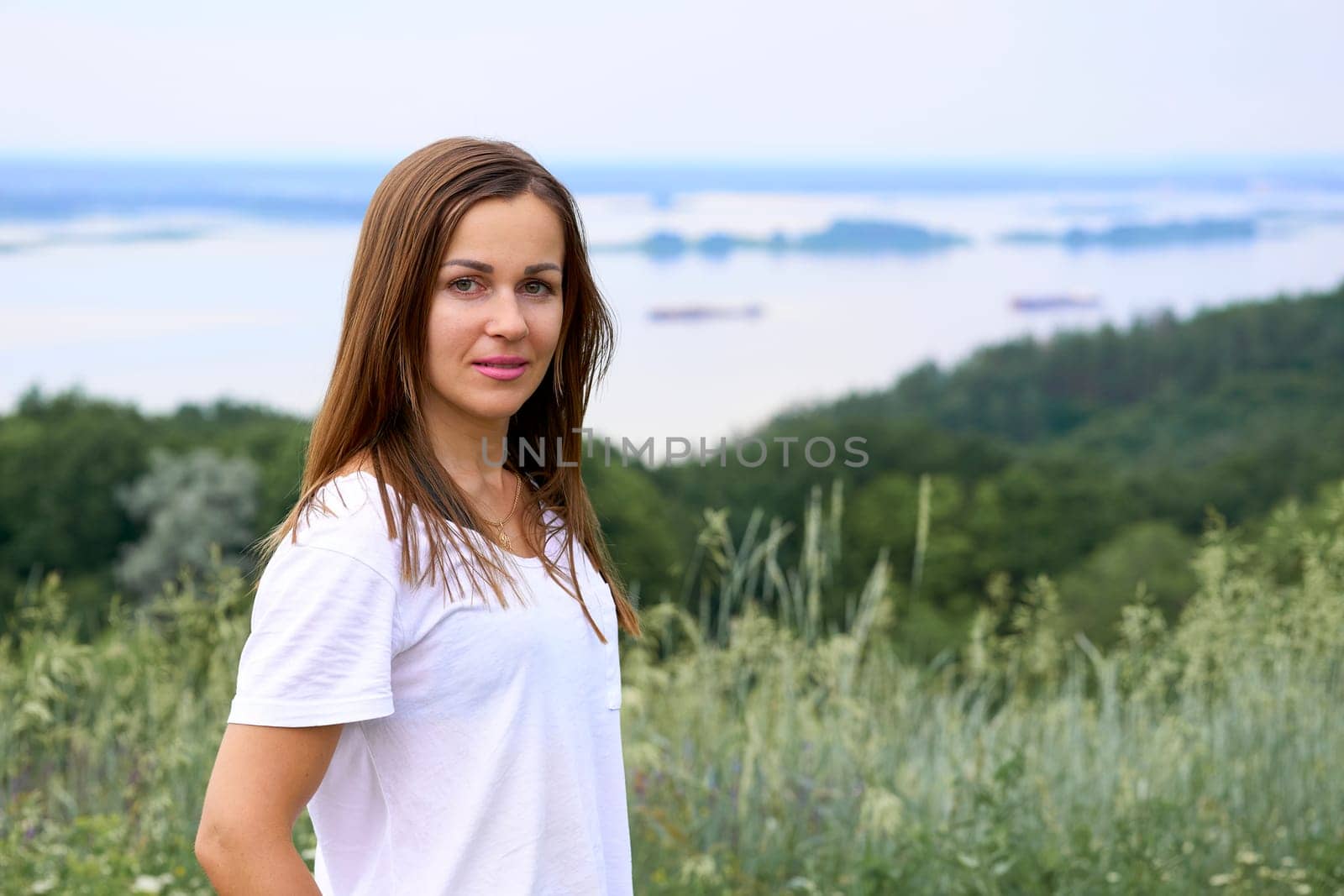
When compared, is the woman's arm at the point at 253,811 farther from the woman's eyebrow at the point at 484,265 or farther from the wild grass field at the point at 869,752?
the wild grass field at the point at 869,752

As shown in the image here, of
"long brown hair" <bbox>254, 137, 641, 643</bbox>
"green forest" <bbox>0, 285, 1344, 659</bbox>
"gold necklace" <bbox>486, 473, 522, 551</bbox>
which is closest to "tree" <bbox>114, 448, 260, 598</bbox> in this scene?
"green forest" <bbox>0, 285, 1344, 659</bbox>

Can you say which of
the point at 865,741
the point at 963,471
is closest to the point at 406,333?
the point at 865,741

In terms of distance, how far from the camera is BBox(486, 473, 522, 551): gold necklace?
1.32 m

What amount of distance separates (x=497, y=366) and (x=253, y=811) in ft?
1.55

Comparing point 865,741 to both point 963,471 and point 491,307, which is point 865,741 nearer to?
point 491,307

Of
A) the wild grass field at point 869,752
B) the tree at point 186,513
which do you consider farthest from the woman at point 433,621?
the tree at point 186,513

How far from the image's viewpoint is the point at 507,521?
141cm

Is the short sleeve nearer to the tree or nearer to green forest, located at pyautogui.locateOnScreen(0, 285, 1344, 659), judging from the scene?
green forest, located at pyautogui.locateOnScreen(0, 285, 1344, 659)

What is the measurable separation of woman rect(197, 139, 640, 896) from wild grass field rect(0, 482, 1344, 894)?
1.64m

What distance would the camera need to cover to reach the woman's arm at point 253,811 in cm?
108

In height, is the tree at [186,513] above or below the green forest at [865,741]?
below

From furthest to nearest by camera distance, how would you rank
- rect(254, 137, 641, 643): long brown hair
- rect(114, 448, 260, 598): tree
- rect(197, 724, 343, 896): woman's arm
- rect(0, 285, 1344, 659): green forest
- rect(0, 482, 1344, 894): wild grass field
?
rect(114, 448, 260, 598): tree, rect(0, 285, 1344, 659): green forest, rect(0, 482, 1344, 894): wild grass field, rect(254, 137, 641, 643): long brown hair, rect(197, 724, 343, 896): woman's arm

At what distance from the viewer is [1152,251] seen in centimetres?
1980

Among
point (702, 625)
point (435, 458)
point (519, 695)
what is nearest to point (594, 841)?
point (519, 695)
